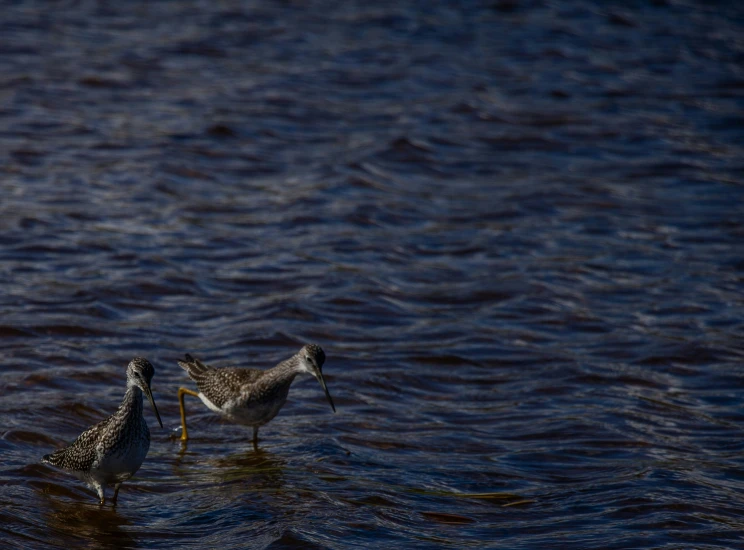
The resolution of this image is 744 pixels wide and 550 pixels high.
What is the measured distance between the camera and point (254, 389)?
912 cm

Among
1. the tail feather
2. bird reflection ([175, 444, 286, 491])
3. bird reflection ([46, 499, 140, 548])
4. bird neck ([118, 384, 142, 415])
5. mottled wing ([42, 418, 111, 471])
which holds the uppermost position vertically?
bird neck ([118, 384, 142, 415])

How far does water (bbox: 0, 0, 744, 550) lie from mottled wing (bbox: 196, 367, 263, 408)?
435mm

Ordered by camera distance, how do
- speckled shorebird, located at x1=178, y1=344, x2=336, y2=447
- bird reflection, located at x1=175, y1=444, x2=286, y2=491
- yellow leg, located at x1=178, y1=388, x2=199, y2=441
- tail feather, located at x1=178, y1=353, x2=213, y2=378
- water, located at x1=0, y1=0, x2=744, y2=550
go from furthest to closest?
tail feather, located at x1=178, y1=353, x2=213, y2=378 < yellow leg, located at x1=178, y1=388, x2=199, y2=441 < speckled shorebird, located at x1=178, y1=344, x2=336, y2=447 < bird reflection, located at x1=175, y1=444, x2=286, y2=491 < water, located at x1=0, y1=0, x2=744, y2=550

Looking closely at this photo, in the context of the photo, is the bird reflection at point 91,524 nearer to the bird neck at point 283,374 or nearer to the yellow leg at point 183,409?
the yellow leg at point 183,409

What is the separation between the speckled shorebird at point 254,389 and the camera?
911cm

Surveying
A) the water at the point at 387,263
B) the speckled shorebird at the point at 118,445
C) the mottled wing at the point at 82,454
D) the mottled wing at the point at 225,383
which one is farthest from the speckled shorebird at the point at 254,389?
the mottled wing at the point at 82,454

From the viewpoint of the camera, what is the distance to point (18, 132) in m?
16.7

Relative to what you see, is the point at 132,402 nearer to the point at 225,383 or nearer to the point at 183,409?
the point at 225,383

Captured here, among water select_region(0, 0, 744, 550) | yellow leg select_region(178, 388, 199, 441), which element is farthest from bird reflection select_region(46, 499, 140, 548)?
yellow leg select_region(178, 388, 199, 441)

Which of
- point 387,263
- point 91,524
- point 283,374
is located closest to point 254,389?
point 283,374

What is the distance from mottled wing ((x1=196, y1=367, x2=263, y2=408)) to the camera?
9227 millimetres

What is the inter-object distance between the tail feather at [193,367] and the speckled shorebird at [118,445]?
69.4 inches

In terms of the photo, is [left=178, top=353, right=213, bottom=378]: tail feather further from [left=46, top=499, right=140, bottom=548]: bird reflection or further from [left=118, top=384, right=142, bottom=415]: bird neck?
[left=46, top=499, right=140, bottom=548]: bird reflection

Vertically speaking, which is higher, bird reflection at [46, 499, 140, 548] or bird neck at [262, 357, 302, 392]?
bird neck at [262, 357, 302, 392]
